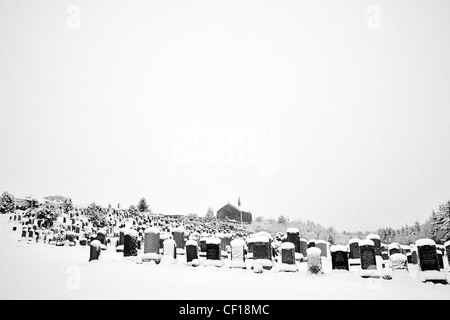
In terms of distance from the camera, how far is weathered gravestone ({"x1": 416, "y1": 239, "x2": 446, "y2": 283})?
32.3 ft

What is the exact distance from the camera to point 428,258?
33.3ft

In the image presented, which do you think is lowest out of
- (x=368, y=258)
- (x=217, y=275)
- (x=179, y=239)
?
(x=217, y=275)

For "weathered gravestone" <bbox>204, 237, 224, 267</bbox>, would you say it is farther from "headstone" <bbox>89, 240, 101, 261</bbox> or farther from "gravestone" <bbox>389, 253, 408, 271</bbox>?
"gravestone" <bbox>389, 253, 408, 271</bbox>

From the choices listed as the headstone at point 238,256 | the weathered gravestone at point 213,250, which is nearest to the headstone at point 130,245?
the weathered gravestone at point 213,250

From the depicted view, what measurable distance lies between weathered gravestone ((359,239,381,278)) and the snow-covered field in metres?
0.31

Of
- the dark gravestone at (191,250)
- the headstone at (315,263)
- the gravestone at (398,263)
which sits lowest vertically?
the gravestone at (398,263)

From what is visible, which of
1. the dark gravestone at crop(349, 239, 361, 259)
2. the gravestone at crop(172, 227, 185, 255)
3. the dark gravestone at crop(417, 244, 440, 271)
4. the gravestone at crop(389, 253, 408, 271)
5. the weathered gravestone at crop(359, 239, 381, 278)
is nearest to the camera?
the dark gravestone at crop(417, 244, 440, 271)

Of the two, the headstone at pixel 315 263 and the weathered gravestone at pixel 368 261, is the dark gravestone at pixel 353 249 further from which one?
the headstone at pixel 315 263

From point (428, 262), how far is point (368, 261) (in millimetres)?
1913

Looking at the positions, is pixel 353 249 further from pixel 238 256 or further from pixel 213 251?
pixel 213 251

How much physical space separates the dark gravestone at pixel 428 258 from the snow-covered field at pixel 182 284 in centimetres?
60

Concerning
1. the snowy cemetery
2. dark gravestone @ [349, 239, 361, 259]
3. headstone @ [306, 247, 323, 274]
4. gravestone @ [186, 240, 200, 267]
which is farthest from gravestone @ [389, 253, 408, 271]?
gravestone @ [186, 240, 200, 267]

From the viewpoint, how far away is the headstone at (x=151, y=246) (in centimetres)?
1195

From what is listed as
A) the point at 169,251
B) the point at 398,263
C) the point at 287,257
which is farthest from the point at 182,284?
the point at 398,263
